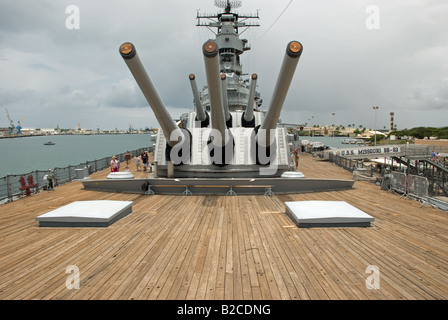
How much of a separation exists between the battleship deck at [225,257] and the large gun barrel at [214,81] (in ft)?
7.45

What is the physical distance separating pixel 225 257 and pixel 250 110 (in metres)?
6.68

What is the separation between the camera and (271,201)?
6781mm

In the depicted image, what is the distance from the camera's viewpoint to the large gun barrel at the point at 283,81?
188 inches

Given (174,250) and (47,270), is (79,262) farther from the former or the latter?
(174,250)

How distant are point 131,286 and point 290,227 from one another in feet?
9.38

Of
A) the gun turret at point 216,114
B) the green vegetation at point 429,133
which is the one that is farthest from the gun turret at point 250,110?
the green vegetation at point 429,133

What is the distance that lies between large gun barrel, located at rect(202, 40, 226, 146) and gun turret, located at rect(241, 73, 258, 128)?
2.76 metres

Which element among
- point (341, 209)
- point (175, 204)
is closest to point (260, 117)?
point (175, 204)

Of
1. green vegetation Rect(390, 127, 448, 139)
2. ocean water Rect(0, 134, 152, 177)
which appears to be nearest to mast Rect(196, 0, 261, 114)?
ocean water Rect(0, 134, 152, 177)

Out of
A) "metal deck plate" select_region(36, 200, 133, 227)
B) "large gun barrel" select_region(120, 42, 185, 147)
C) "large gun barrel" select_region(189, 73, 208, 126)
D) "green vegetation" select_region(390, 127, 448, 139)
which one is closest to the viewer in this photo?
"metal deck plate" select_region(36, 200, 133, 227)

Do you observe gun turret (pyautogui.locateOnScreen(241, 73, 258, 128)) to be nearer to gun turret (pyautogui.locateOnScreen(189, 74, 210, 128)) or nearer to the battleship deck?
gun turret (pyautogui.locateOnScreen(189, 74, 210, 128))

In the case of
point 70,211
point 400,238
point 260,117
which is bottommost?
point 400,238

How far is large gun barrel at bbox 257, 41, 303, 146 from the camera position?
4777 mm

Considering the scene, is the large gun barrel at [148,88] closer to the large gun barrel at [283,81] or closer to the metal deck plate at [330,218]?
the large gun barrel at [283,81]
